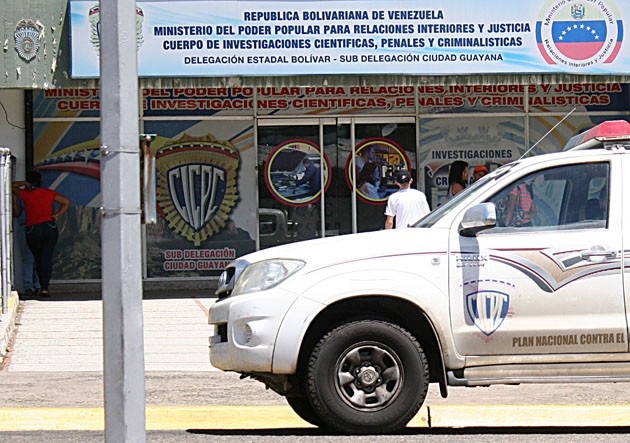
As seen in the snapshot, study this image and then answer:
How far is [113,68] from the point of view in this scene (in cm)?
467

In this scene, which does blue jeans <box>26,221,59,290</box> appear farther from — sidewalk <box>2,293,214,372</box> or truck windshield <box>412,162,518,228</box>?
truck windshield <box>412,162,518,228</box>

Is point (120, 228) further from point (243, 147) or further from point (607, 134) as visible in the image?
point (243, 147)

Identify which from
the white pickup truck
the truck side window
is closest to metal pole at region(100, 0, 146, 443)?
the white pickup truck

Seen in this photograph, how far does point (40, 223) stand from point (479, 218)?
9802 millimetres

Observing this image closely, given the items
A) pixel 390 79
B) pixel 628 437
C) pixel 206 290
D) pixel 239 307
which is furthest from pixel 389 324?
pixel 206 290

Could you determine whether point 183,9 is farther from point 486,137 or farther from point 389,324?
point 389,324

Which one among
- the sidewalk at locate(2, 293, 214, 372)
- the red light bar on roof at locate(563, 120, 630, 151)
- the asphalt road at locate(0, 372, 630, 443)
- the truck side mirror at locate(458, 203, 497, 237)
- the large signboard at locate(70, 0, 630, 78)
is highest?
the large signboard at locate(70, 0, 630, 78)

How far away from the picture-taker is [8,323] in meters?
12.2

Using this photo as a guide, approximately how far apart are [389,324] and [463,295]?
19.9 inches

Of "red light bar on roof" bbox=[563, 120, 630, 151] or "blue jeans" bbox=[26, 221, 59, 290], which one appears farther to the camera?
"blue jeans" bbox=[26, 221, 59, 290]

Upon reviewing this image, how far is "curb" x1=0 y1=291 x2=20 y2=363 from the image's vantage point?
440 inches

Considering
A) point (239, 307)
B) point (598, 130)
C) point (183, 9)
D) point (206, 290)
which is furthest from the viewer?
point (206, 290)

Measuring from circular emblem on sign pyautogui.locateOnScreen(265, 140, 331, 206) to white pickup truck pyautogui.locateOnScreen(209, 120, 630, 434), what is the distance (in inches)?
388

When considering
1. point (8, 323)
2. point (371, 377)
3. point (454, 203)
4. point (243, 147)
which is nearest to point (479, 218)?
point (454, 203)
